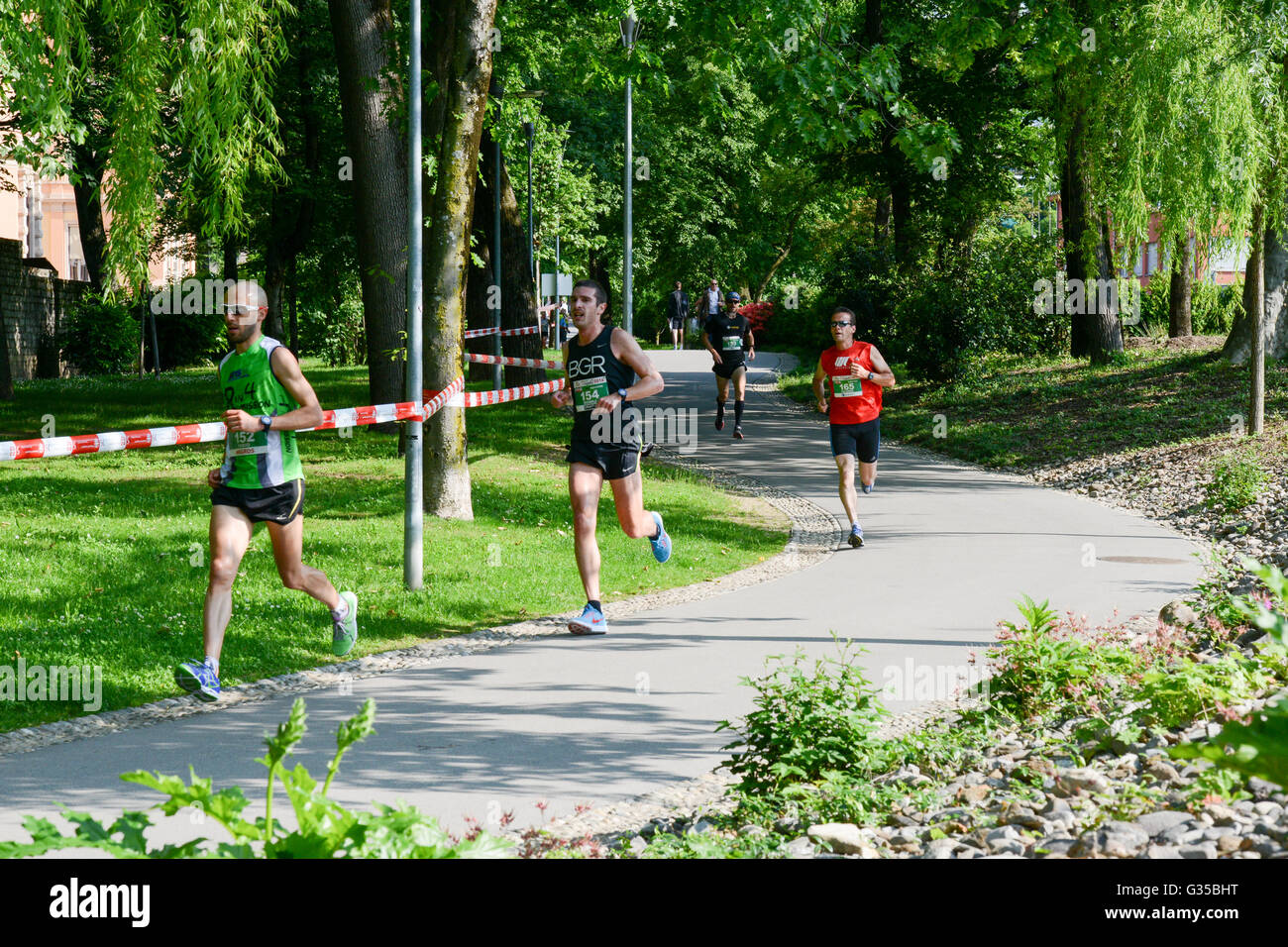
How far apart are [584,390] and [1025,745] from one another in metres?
4.10

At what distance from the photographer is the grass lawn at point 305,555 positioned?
8.05 meters

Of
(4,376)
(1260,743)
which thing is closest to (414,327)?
(1260,743)

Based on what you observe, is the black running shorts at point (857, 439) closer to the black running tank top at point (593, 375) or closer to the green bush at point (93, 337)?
the black running tank top at point (593, 375)

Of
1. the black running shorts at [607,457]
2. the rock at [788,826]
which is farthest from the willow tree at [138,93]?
the rock at [788,826]

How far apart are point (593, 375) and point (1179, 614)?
12.9 ft

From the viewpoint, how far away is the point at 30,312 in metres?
31.8

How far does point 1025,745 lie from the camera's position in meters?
5.62

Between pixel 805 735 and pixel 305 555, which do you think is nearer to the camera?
pixel 805 735

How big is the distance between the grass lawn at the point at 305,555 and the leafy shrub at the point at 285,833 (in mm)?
4280

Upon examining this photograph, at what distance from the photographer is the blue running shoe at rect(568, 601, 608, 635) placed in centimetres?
873

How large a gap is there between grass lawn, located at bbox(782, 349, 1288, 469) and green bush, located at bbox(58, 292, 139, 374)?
19307 millimetres

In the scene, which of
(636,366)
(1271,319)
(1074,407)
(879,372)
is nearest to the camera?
(636,366)

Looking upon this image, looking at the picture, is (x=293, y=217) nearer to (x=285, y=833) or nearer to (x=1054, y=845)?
(x=1054, y=845)
